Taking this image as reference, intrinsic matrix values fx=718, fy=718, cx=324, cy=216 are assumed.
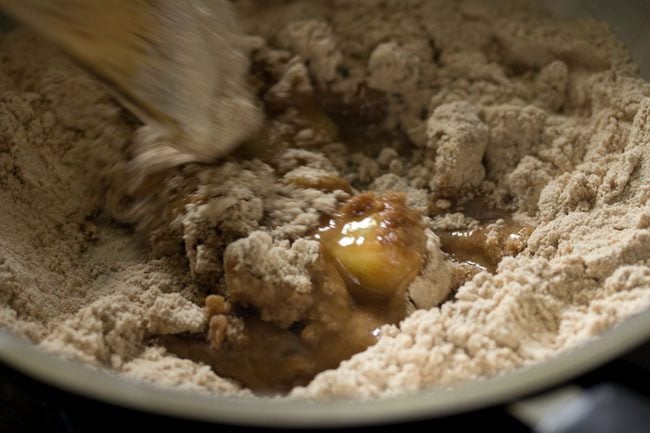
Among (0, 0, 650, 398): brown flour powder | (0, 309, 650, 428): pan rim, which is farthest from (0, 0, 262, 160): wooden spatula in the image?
(0, 309, 650, 428): pan rim

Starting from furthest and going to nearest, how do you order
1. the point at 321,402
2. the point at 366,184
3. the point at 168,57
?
the point at 366,184
the point at 168,57
the point at 321,402

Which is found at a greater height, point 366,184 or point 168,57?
point 168,57

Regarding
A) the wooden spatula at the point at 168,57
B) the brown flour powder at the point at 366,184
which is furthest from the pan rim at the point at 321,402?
the wooden spatula at the point at 168,57

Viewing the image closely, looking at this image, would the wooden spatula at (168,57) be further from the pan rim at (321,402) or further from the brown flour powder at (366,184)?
the pan rim at (321,402)

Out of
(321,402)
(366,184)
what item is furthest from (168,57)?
(321,402)

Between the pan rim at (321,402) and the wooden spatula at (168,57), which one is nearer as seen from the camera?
the pan rim at (321,402)

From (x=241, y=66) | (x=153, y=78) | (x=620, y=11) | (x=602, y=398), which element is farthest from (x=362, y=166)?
(x=602, y=398)

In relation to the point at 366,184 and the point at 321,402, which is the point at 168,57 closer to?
the point at 366,184

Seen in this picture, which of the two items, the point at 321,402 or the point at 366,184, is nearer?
the point at 321,402

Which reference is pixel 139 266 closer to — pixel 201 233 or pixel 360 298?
pixel 201 233
